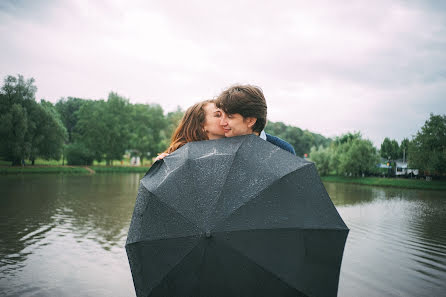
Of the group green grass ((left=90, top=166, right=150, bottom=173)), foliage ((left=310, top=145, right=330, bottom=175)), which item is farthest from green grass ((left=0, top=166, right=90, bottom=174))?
foliage ((left=310, top=145, right=330, bottom=175))

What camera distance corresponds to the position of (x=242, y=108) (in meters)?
2.14

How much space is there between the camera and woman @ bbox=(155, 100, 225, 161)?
8.63 feet

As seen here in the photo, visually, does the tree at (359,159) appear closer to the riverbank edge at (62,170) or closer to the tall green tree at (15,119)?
the riverbank edge at (62,170)

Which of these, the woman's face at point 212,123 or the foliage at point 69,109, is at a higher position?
the foliage at point 69,109

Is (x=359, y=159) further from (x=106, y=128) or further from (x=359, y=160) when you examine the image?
(x=106, y=128)

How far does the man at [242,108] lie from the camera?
213cm

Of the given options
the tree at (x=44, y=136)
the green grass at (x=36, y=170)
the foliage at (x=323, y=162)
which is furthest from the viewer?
the foliage at (x=323, y=162)

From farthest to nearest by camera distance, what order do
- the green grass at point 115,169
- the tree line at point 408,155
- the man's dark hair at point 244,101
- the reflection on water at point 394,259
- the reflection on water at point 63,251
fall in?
the green grass at point 115,169, the tree line at point 408,155, the reflection on water at point 394,259, the reflection on water at point 63,251, the man's dark hair at point 244,101

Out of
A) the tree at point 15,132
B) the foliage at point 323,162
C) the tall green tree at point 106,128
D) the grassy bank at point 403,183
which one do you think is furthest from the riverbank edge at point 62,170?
the grassy bank at point 403,183

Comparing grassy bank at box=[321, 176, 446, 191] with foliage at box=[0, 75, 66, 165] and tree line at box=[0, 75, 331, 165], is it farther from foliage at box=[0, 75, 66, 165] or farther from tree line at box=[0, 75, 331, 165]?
foliage at box=[0, 75, 66, 165]

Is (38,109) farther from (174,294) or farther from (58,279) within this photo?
(174,294)

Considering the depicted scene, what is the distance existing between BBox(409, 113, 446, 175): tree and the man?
1681 inches

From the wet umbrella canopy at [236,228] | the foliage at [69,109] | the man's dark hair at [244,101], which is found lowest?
the wet umbrella canopy at [236,228]

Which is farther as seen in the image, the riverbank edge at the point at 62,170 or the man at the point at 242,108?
the riverbank edge at the point at 62,170
